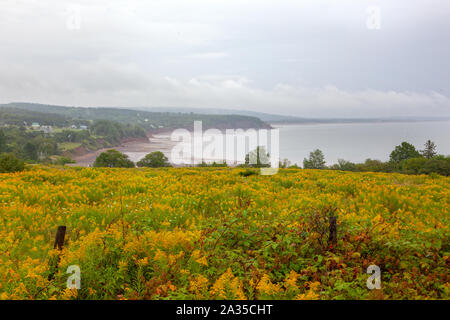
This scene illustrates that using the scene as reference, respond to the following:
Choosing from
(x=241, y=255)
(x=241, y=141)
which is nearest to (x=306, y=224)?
(x=241, y=255)

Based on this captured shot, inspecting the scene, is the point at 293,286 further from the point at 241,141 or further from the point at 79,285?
the point at 241,141

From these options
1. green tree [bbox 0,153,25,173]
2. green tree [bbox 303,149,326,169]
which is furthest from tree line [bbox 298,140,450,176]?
green tree [bbox 0,153,25,173]

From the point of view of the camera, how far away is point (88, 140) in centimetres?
11431

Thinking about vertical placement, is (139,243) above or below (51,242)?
above

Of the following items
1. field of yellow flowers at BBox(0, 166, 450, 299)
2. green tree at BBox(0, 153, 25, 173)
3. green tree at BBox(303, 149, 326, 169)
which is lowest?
green tree at BBox(303, 149, 326, 169)

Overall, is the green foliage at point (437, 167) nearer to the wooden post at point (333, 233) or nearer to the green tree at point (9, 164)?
the wooden post at point (333, 233)

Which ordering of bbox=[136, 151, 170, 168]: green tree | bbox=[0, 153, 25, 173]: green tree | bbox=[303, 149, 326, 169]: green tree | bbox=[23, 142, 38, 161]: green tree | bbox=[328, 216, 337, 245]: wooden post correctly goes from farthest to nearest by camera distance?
bbox=[23, 142, 38, 161]: green tree < bbox=[303, 149, 326, 169]: green tree < bbox=[136, 151, 170, 168]: green tree < bbox=[0, 153, 25, 173]: green tree < bbox=[328, 216, 337, 245]: wooden post

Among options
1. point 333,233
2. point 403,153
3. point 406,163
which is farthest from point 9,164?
point 403,153

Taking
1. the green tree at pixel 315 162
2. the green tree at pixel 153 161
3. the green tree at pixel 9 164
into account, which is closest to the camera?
the green tree at pixel 9 164

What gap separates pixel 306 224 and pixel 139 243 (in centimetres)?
304

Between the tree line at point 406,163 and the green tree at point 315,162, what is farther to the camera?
the green tree at point 315,162

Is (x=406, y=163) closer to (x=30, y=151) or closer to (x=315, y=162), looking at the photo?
(x=315, y=162)

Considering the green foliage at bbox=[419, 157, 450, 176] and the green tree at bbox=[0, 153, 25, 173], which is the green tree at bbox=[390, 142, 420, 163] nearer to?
the green foliage at bbox=[419, 157, 450, 176]

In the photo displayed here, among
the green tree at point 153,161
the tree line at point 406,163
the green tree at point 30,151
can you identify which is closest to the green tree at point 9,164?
the tree line at point 406,163
